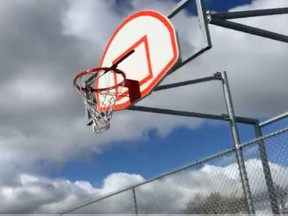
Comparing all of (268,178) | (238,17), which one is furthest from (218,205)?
(238,17)

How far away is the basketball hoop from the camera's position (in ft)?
31.6

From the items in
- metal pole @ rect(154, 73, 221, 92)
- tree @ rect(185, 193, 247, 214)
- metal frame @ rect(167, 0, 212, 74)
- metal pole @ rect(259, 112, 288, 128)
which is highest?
metal pole @ rect(154, 73, 221, 92)

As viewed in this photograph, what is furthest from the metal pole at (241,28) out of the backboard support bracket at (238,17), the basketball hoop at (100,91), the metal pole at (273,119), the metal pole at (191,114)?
the metal pole at (191,114)

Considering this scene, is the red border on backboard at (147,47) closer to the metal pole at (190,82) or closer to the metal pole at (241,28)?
the metal pole at (241,28)

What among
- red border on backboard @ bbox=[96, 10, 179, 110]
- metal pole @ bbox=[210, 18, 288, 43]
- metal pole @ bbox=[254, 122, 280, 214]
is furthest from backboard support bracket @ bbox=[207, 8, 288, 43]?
metal pole @ bbox=[254, 122, 280, 214]

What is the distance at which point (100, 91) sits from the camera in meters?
9.99

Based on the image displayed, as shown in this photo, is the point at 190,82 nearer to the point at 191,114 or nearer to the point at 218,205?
the point at 191,114

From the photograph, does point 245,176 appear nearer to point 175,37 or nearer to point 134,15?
point 175,37

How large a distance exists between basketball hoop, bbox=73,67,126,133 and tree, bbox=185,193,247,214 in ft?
6.90

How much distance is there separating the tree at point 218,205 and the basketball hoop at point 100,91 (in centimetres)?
210

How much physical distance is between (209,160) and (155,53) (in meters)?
2.00

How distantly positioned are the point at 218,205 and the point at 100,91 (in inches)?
123

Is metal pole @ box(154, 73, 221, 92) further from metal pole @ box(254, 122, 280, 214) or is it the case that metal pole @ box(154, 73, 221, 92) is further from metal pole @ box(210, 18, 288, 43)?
metal pole @ box(210, 18, 288, 43)

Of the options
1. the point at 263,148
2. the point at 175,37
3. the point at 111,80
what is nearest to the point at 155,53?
the point at 175,37
